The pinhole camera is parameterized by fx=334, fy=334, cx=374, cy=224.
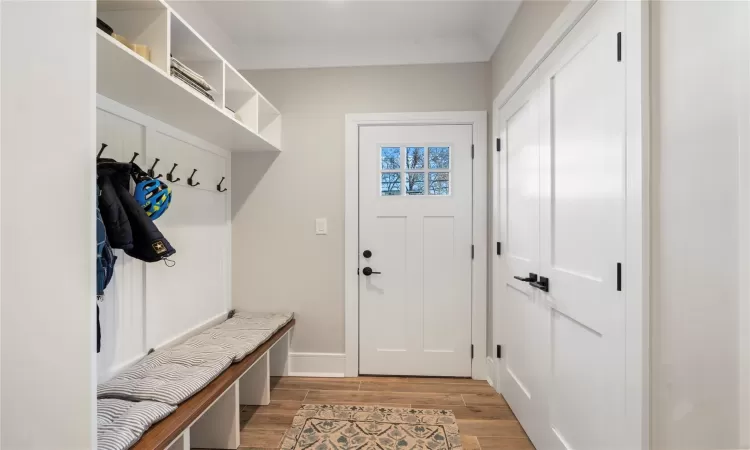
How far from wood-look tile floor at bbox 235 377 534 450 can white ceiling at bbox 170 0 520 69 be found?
240cm

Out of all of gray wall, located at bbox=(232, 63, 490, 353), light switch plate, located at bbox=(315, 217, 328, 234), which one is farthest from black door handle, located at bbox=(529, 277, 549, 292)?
light switch plate, located at bbox=(315, 217, 328, 234)

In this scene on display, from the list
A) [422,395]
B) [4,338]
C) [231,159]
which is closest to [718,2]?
[4,338]

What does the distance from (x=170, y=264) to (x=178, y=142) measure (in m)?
0.70

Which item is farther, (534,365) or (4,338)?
(534,365)

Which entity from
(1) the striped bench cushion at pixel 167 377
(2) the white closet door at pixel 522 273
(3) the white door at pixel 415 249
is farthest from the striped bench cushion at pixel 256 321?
(2) the white closet door at pixel 522 273

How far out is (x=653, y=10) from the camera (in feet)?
3.15

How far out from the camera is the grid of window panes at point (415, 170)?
2.56m

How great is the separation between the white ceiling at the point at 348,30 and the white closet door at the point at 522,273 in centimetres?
63

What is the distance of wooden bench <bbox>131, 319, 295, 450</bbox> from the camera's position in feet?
3.95

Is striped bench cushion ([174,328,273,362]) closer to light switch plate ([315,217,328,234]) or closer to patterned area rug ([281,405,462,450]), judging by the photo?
patterned area rug ([281,405,462,450])

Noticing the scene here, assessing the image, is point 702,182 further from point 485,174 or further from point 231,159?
point 231,159

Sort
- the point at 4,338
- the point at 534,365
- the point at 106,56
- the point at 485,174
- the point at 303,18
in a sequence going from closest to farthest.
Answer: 1. the point at 4,338
2. the point at 106,56
3. the point at 534,365
4. the point at 303,18
5. the point at 485,174

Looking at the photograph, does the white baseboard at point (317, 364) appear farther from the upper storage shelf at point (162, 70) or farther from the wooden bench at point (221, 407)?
the upper storage shelf at point (162, 70)

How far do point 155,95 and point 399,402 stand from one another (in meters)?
2.20
